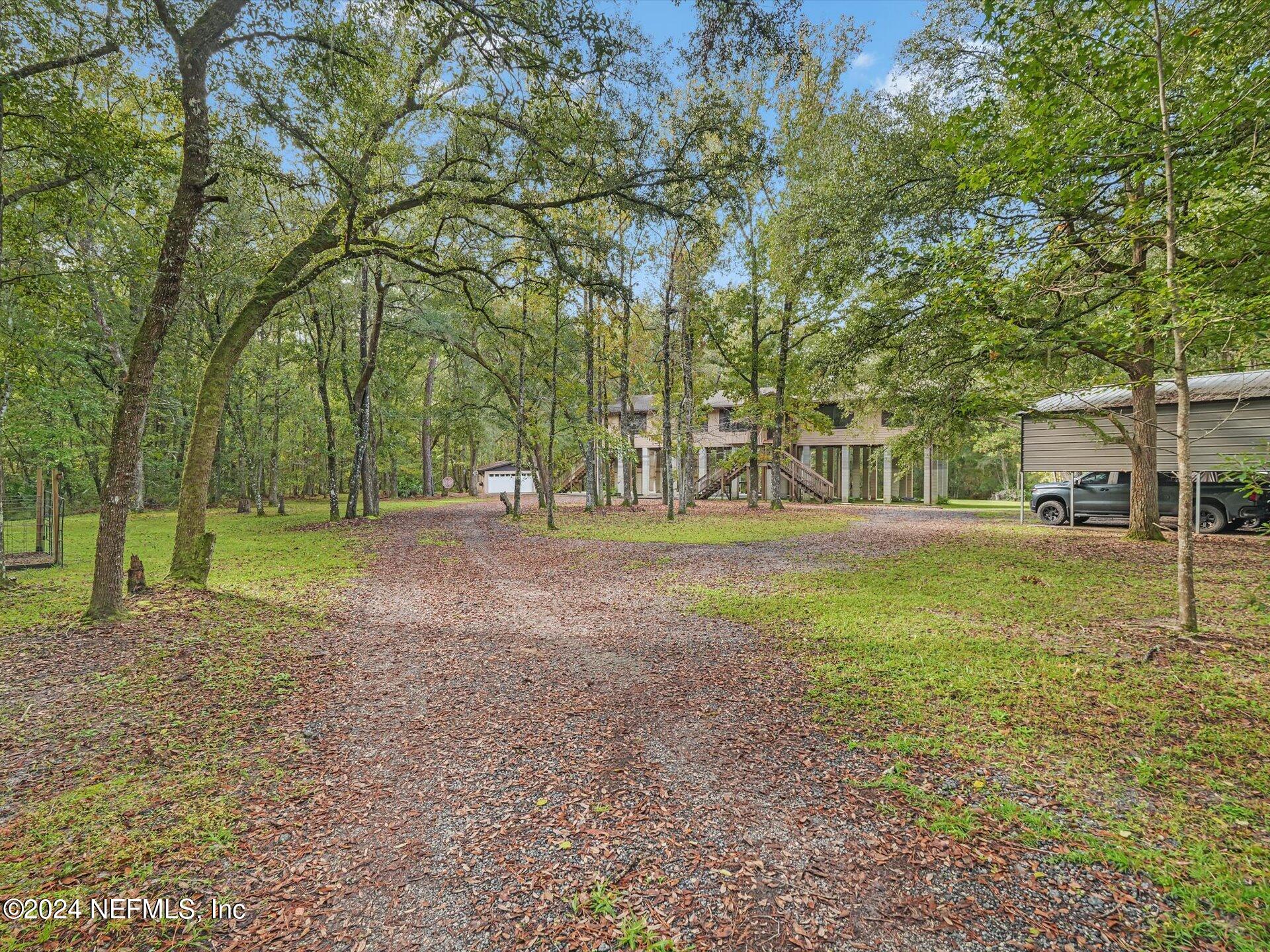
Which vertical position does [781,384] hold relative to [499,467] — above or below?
above

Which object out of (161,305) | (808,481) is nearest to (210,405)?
(161,305)

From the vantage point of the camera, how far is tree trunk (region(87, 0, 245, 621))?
5875mm

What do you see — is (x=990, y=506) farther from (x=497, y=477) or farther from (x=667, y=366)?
(x=497, y=477)

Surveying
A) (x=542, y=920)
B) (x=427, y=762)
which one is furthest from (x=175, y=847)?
(x=542, y=920)

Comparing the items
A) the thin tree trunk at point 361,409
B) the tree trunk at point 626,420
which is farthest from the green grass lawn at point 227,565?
the tree trunk at point 626,420

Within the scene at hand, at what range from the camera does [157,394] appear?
2075cm

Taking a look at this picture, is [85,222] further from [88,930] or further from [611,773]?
[611,773]

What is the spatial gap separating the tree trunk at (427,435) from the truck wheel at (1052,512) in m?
29.9

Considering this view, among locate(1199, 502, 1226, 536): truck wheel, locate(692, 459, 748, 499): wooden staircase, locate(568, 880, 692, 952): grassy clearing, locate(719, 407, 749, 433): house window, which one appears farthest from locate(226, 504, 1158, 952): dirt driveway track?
locate(719, 407, 749, 433): house window

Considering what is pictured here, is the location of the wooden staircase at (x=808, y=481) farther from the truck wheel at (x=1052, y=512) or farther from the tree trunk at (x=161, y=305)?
the tree trunk at (x=161, y=305)

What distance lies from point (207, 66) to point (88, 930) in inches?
340

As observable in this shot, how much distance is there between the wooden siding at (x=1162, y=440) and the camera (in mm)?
11594

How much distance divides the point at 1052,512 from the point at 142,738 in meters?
20.8

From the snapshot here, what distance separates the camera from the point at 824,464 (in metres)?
28.5
